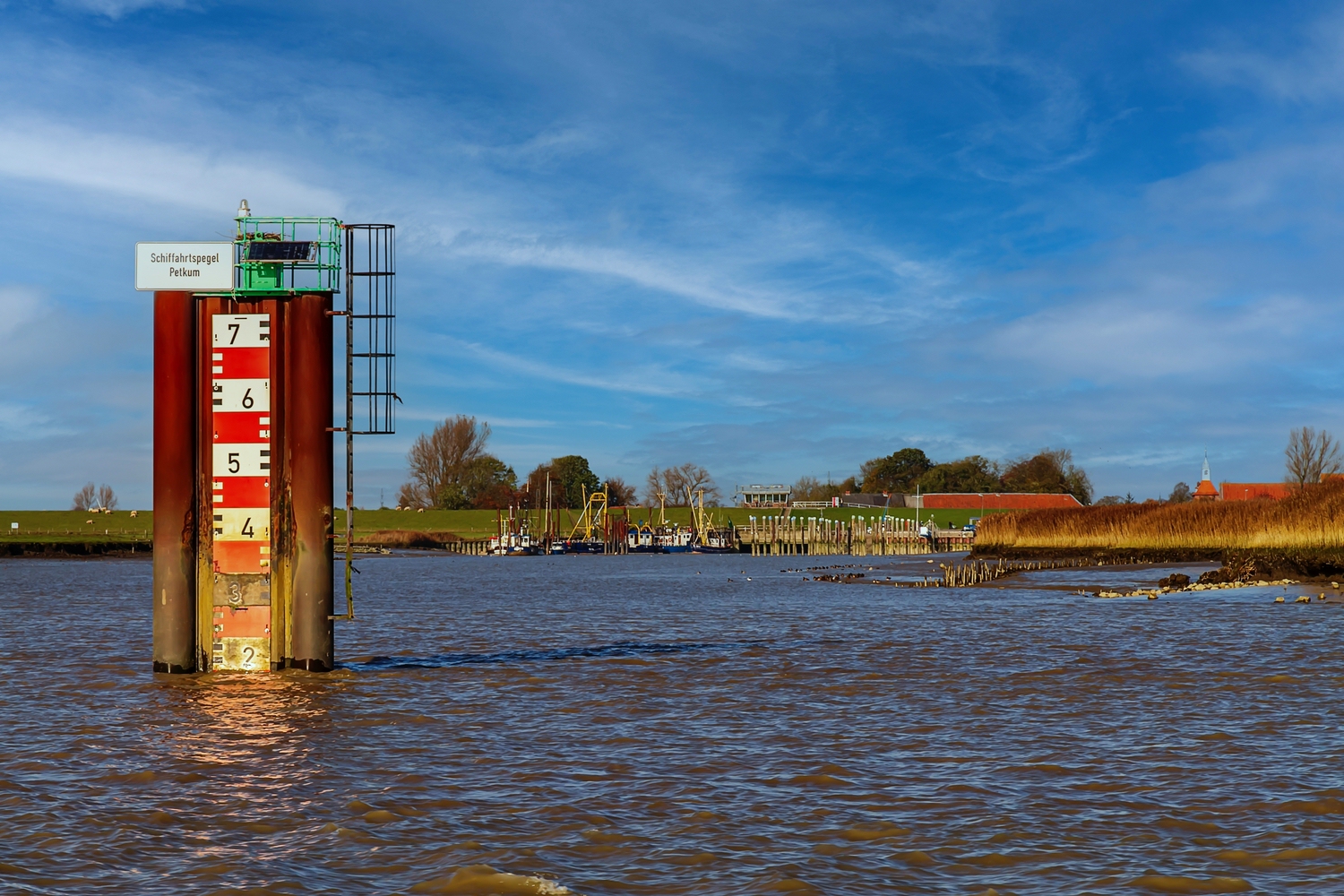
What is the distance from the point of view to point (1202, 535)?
61281mm

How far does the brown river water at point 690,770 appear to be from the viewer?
8.21m

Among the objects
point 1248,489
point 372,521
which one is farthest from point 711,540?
point 1248,489

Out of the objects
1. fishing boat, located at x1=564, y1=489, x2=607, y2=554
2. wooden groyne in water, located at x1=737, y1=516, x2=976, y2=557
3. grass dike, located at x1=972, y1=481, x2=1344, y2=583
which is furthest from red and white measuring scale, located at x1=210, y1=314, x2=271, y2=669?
fishing boat, located at x1=564, y1=489, x2=607, y2=554

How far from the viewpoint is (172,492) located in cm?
1802

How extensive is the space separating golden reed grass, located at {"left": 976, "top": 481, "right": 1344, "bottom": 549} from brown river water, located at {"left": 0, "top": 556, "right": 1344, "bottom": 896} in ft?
62.1

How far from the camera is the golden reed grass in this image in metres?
41.4

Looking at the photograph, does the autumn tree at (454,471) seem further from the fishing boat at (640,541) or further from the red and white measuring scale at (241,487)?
the red and white measuring scale at (241,487)

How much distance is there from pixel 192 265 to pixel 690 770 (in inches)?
458

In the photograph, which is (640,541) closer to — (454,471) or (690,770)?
(454,471)

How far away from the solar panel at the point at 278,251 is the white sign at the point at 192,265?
0.32 meters

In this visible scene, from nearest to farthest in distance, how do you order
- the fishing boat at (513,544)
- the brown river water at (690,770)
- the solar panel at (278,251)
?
the brown river water at (690,770) → the solar panel at (278,251) → the fishing boat at (513,544)

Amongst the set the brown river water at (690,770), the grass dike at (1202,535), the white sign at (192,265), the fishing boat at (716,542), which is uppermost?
the white sign at (192,265)

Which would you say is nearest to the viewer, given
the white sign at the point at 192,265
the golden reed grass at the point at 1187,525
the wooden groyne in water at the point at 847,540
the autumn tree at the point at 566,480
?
the white sign at the point at 192,265

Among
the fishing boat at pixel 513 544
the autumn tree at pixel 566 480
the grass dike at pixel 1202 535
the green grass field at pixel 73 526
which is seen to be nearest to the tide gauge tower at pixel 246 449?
the grass dike at pixel 1202 535
